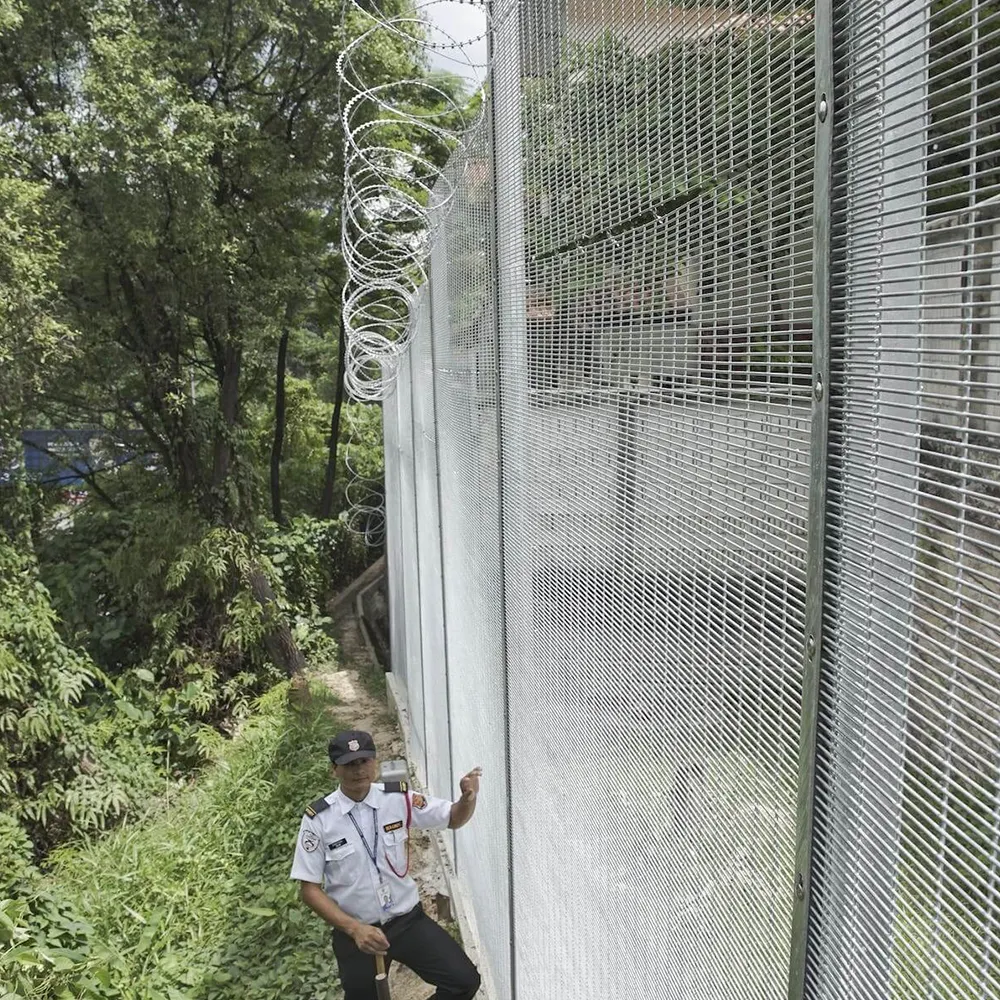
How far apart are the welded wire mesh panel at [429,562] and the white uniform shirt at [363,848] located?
0.75m

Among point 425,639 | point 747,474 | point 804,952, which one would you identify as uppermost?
point 747,474

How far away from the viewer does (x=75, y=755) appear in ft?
21.2

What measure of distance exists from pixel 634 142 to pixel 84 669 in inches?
269

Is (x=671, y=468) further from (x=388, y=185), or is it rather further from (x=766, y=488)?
(x=388, y=185)

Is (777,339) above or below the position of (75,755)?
above

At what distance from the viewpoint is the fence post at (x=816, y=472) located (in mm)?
761

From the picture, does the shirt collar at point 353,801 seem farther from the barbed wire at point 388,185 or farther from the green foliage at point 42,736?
the green foliage at point 42,736

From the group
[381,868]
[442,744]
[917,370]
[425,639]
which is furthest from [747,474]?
[425,639]

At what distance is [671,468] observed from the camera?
119cm

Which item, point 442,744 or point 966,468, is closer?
point 966,468

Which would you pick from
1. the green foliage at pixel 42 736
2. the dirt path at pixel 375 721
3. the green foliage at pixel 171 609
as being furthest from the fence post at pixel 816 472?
the green foliage at pixel 171 609

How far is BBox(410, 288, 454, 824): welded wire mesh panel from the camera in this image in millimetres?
4523

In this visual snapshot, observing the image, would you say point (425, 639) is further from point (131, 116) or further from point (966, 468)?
point (131, 116)

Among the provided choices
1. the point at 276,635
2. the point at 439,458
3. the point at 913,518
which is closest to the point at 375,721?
the point at 276,635
